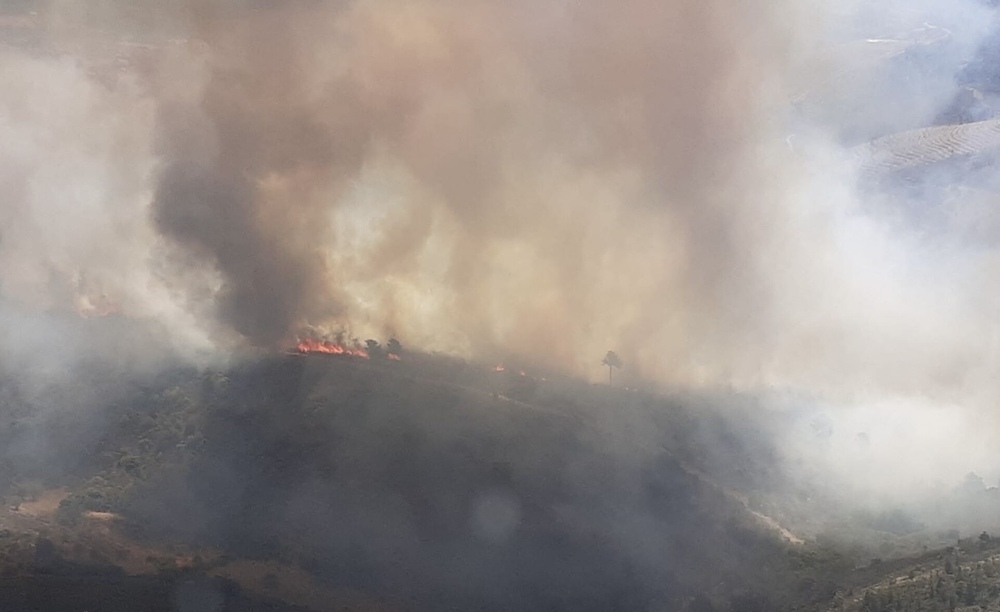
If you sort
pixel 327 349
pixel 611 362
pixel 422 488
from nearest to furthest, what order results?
pixel 422 488
pixel 327 349
pixel 611 362

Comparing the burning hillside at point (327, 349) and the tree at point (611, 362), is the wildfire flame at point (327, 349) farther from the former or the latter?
the tree at point (611, 362)

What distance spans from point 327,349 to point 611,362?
56.3 feet

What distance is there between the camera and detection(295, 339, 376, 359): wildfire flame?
64.1m

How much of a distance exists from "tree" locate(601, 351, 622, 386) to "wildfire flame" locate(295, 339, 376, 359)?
47.6ft

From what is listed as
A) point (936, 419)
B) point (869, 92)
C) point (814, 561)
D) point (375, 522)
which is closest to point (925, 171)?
point (869, 92)

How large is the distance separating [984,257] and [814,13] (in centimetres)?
2360

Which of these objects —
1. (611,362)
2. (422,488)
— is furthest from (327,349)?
(611,362)

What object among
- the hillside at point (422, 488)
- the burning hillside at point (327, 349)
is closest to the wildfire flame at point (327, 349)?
the burning hillside at point (327, 349)

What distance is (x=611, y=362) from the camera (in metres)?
65.1

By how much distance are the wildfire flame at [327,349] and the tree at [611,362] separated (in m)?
14.5

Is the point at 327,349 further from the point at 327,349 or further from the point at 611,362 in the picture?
the point at 611,362

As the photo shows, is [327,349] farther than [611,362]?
No

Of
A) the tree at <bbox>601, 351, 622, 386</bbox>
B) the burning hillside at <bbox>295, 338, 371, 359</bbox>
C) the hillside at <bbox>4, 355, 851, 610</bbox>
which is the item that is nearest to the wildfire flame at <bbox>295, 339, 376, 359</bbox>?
the burning hillside at <bbox>295, 338, 371, 359</bbox>

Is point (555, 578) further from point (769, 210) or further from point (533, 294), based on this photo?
point (769, 210)
